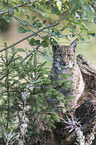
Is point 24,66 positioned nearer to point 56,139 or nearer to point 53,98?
point 53,98

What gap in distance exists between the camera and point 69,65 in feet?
2.86

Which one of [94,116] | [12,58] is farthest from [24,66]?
[94,116]

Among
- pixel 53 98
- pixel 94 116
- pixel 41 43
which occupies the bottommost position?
pixel 94 116

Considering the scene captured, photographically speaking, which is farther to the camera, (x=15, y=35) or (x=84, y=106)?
(x=15, y=35)

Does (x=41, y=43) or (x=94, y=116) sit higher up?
(x=41, y=43)

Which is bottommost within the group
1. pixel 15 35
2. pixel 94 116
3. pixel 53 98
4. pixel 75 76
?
pixel 94 116

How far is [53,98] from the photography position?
2.61 ft

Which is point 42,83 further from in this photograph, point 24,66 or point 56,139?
point 56,139

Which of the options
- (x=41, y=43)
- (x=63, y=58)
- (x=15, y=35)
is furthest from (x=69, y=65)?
(x=15, y=35)

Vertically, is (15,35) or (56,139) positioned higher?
(15,35)

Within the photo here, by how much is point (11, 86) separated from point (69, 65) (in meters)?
0.32

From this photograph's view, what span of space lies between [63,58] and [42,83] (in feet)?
0.61

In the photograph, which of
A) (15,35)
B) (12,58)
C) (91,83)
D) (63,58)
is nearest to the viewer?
(12,58)

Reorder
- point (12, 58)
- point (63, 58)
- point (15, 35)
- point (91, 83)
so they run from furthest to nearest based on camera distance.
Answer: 1. point (15, 35)
2. point (91, 83)
3. point (63, 58)
4. point (12, 58)
